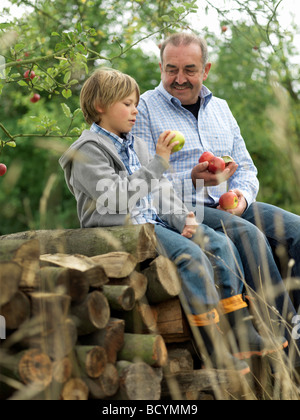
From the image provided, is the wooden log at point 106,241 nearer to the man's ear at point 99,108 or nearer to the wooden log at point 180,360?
the wooden log at point 180,360

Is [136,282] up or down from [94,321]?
up

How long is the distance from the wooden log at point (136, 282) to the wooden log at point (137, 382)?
354 millimetres

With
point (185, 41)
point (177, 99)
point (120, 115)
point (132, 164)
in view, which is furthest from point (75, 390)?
point (185, 41)

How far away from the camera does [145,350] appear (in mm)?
2230

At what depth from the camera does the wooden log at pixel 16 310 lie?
193cm

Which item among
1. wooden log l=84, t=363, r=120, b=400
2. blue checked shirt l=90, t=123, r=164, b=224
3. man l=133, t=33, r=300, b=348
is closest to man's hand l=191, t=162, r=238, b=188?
man l=133, t=33, r=300, b=348

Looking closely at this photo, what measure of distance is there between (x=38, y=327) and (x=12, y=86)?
10.8 metres

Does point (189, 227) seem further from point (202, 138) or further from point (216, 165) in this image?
point (202, 138)

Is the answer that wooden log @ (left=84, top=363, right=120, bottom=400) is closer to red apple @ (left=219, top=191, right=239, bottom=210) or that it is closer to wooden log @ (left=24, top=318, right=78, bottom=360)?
wooden log @ (left=24, top=318, right=78, bottom=360)

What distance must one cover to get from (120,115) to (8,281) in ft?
4.16

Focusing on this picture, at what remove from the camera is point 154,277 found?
2494 millimetres

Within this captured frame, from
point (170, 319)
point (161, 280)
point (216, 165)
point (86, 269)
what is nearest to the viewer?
point (86, 269)
